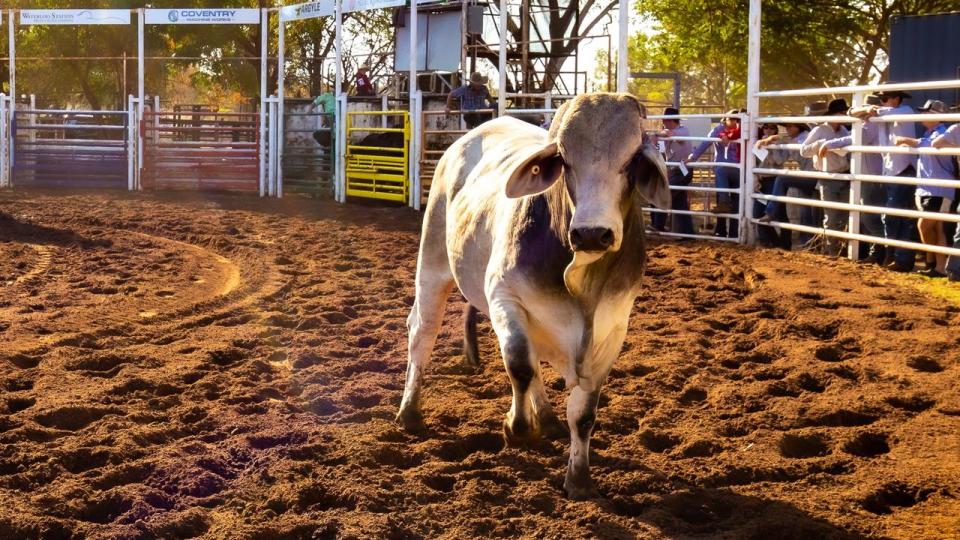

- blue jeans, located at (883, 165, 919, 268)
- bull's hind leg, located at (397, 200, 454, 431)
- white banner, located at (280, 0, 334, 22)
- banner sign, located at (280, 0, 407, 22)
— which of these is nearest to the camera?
bull's hind leg, located at (397, 200, 454, 431)

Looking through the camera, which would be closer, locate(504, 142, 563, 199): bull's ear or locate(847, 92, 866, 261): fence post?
locate(504, 142, 563, 199): bull's ear

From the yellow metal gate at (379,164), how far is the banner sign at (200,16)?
336cm

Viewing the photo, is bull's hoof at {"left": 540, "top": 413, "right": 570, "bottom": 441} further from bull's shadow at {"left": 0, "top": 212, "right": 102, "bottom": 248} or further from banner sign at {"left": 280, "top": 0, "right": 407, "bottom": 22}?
banner sign at {"left": 280, "top": 0, "right": 407, "bottom": 22}

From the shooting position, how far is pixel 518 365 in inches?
177

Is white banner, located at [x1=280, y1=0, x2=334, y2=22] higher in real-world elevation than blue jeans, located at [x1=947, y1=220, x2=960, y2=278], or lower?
higher

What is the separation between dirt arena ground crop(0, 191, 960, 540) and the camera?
4348mm

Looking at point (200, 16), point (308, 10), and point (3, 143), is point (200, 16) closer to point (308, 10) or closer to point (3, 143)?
point (308, 10)

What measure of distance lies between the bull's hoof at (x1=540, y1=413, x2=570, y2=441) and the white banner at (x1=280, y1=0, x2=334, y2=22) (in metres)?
16.2

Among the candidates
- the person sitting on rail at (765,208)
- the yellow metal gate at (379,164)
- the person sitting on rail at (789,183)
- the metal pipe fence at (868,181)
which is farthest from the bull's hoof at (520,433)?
the yellow metal gate at (379,164)

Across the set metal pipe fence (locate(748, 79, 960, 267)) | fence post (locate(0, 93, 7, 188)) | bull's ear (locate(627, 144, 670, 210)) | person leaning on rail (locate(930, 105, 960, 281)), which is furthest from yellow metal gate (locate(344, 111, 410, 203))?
bull's ear (locate(627, 144, 670, 210))

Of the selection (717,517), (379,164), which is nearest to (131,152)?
(379,164)

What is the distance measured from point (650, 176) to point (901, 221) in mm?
7740

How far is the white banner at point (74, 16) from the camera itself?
23.7 metres

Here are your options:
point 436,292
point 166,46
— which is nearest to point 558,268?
point 436,292
